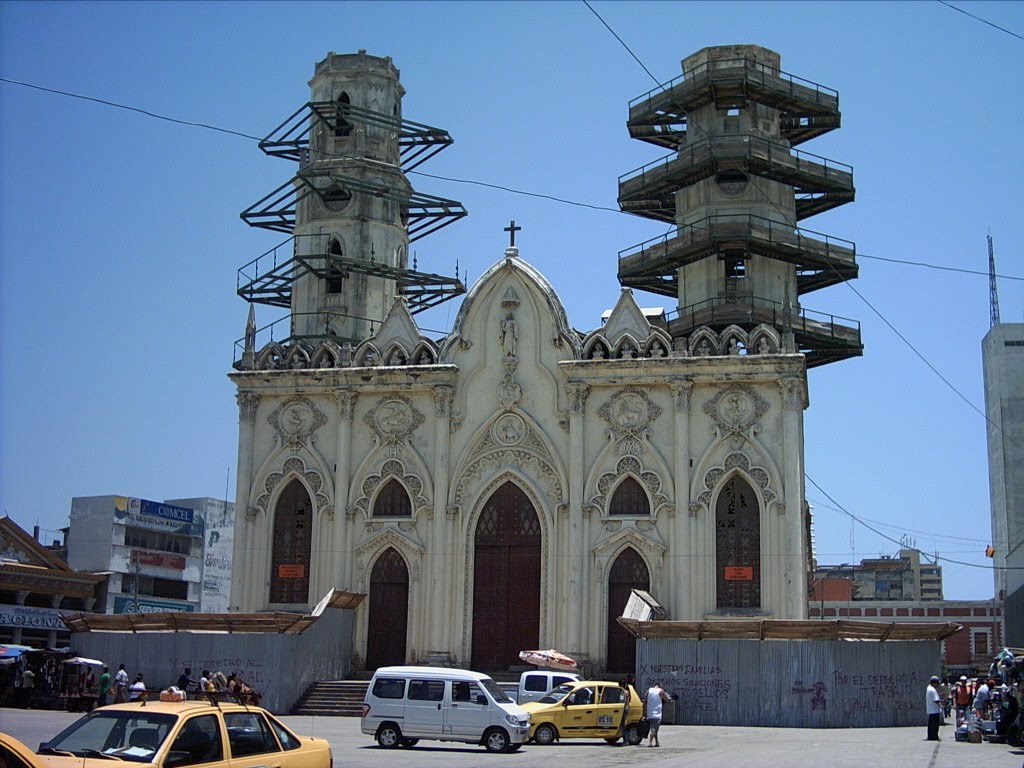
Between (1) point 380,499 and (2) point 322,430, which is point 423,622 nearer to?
(1) point 380,499

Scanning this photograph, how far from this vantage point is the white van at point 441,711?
81.3 ft

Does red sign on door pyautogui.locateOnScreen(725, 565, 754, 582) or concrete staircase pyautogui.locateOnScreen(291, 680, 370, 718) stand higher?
red sign on door pyautogui.locateOnScreen(725, 565, 754, 582)

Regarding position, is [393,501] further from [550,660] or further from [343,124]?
[343,124]

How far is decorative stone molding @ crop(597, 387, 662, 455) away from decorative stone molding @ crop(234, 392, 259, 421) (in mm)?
11108

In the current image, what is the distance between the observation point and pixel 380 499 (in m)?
39.4

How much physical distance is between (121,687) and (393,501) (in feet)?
33.0

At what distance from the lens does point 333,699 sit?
34812 millimetres

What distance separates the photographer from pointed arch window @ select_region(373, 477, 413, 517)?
128ft

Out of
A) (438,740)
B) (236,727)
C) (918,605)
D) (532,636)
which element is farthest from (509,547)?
(918,605)

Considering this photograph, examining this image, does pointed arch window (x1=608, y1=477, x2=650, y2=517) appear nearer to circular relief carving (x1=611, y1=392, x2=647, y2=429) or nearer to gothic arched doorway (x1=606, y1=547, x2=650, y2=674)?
gothic arched doorway (x1=606, y1=547, x2=650, y2=674)

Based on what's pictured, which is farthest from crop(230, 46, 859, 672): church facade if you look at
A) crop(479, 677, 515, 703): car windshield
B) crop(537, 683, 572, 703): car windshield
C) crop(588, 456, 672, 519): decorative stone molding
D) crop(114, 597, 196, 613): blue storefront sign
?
crop(114, 597, 196, 613): blue storefront sign

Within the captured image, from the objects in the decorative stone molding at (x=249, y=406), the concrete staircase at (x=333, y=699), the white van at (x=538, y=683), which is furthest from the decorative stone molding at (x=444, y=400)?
the white van at (x=538, y=683)

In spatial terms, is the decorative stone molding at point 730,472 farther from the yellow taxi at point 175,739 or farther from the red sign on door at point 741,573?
the yellow taxi at point 175,739

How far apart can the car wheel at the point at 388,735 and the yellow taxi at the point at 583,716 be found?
9.53ft
